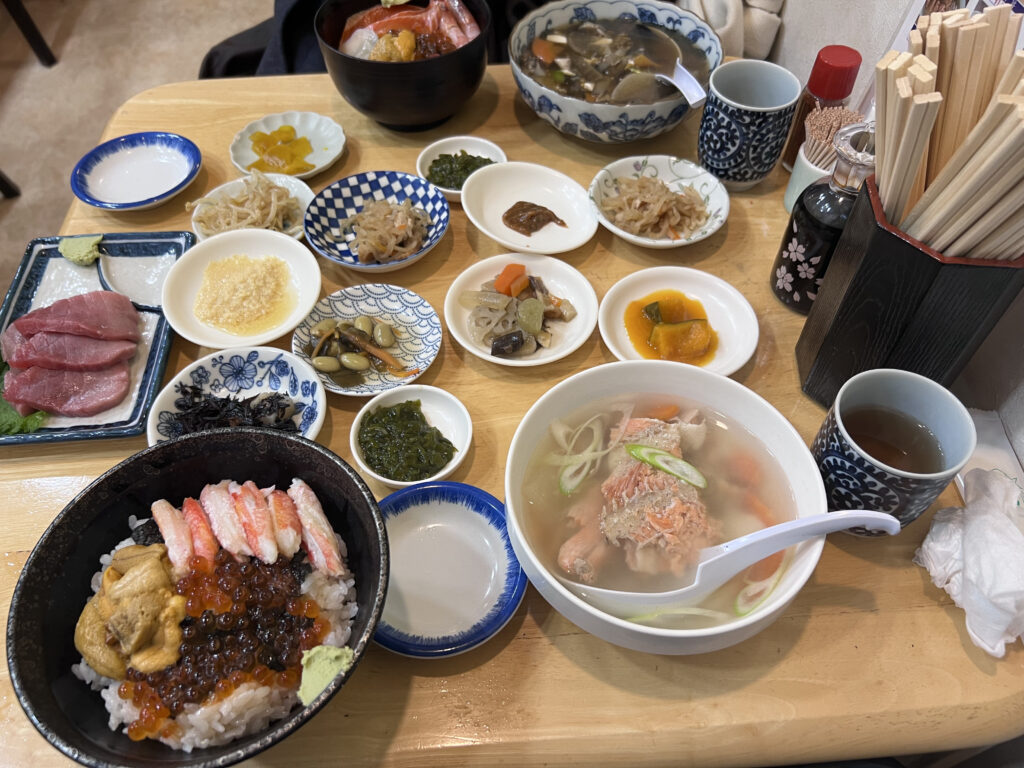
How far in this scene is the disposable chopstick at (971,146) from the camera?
0.89m

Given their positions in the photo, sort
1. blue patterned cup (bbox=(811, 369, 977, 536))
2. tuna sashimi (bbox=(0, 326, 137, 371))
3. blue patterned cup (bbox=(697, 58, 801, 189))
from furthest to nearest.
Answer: blue patterned cup (bbox=(697, 58, 801, 189))
tuna sashimi (bbox=(0, 326, 137, 371))
blue patterned cup (bbox=(811, 369, 977, 536))

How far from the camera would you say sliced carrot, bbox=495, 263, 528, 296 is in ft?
5.28

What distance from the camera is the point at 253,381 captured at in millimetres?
1448

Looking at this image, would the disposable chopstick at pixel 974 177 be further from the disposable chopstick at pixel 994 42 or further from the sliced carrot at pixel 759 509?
the sliced carrot at pixel 759 509

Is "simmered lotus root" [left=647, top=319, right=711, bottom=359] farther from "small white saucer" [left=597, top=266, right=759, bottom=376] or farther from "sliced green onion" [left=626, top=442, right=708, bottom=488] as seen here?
"sliced green onion" [left=626, top=442, right=708, bottom=488]

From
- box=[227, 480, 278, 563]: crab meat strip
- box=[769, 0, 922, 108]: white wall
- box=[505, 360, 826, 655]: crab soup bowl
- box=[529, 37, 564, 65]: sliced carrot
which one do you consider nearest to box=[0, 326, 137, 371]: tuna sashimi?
box=[227, 480, 278, 563]: crab meat strip

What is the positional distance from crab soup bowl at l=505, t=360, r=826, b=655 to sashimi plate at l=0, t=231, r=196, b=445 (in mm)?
870

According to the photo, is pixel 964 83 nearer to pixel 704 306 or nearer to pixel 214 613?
pixel 704 306

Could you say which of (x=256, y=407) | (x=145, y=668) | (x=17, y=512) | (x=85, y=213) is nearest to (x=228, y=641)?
(x=145, y=668)

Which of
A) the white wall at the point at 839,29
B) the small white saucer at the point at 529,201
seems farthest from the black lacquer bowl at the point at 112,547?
the white wall at the point at 839,29

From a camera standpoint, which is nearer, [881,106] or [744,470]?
[881,106]

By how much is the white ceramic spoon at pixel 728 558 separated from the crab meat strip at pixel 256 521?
456mm

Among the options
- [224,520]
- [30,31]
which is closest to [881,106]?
[224,520]

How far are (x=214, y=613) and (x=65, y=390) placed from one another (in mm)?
761
